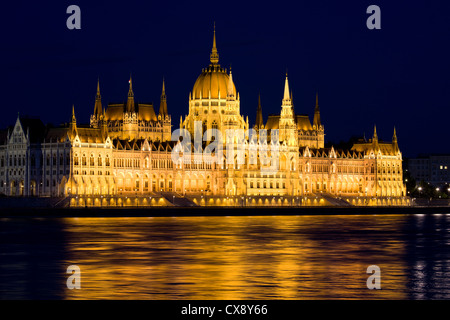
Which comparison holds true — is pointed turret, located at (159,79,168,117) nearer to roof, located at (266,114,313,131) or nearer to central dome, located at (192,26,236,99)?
central dome, located at (192,26,236,99)

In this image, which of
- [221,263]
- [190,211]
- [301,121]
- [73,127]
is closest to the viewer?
[221,263]

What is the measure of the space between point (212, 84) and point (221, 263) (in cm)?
12089

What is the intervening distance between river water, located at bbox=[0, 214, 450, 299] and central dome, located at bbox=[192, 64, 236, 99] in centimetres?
8788

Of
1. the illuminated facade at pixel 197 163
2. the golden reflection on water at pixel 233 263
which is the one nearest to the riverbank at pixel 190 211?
the illuminated facade at pixel 197 163

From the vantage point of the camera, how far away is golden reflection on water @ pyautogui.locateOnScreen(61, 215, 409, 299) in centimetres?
3894

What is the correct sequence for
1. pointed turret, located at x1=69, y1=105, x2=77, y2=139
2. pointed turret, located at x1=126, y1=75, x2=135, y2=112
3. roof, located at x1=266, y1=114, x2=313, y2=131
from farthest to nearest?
roof, located at x1=266, y1=114, x2=313, y2=131 < pointed turret, located at x1=126, y1=75, x2=135, y2=112 < pointed turret, located at x1=69, y1=105, x2=77, y2=139

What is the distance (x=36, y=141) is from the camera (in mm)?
145375

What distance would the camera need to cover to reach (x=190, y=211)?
12712 centimetres

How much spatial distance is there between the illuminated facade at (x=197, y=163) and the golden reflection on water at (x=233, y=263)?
60.0m

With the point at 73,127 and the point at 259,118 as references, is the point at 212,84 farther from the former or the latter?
the point at 73,127

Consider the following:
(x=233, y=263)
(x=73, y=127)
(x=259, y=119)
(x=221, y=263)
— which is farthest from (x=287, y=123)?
(x=221, y=263)

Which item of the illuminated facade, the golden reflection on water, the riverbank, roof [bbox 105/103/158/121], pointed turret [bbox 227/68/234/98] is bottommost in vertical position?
the golden reflection on water

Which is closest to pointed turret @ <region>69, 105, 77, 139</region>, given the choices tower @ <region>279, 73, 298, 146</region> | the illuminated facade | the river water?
the illuminated facade
